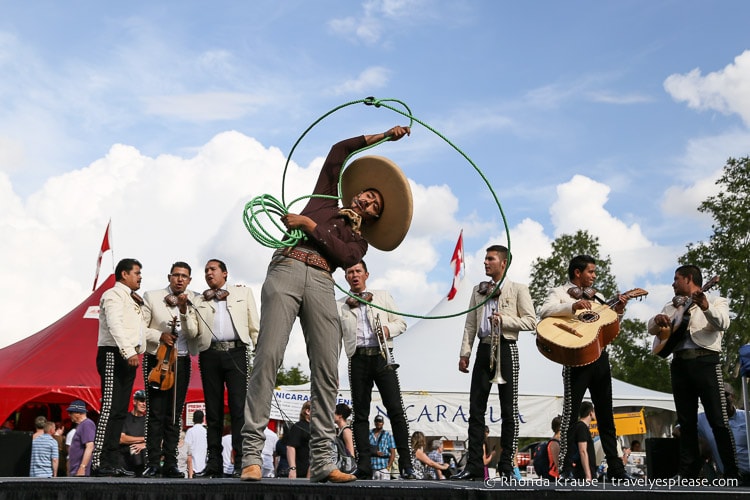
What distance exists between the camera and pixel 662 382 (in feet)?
147

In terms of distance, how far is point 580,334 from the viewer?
21.2 feet

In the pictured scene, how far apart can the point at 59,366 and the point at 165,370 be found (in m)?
9.26

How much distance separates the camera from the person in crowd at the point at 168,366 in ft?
24.2

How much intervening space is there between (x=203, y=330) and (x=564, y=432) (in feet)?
10.7

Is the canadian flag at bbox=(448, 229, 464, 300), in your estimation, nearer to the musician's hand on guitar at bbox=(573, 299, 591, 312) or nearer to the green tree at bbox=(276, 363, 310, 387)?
the musician's hand on guitar at bbox=(573, 299, 591, 312)

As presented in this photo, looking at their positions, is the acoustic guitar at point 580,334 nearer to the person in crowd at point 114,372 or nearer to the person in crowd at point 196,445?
the person in crowd at point 114,372

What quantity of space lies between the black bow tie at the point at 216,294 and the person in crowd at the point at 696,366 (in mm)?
3774

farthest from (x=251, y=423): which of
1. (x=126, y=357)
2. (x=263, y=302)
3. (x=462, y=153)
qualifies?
(x=126, y=357)

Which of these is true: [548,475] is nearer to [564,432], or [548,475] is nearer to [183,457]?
[564,432]

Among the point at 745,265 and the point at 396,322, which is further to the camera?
the point at 745,265

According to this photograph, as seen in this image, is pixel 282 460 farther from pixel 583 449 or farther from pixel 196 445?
pixel 583 449

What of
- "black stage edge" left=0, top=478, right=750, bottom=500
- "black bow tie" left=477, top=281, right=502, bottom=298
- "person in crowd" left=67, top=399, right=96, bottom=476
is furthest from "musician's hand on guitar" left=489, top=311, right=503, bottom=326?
"person in crowd" left=67, top=399, right=96, bottom=476

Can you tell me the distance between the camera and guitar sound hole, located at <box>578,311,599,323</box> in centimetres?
657

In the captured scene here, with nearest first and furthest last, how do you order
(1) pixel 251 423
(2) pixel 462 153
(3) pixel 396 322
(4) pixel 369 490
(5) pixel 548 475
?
1. (4) pixel 369 490
2. (1) pixel 251 423
3. (2) pixel 462 153
4. (3) pixel 396 322
5. (5) pixel 548 475
